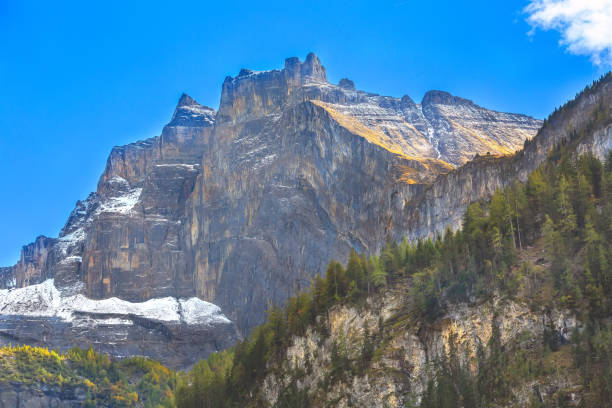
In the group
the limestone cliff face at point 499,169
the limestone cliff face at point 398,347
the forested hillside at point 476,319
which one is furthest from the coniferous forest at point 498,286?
the limestone cliff face at point 499,169

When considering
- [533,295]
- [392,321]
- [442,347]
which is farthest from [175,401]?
[533,295]

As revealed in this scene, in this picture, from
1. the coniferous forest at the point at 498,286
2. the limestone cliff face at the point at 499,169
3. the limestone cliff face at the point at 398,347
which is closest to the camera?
the coniferous forest at the point at 498,286

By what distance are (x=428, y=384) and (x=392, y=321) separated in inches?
709

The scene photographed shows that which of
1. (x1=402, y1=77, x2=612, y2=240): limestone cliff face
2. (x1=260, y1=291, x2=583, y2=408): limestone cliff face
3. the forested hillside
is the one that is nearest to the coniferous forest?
the forested hillside

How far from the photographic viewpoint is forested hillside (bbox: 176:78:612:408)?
293 ft

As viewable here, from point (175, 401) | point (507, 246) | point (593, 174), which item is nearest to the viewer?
point (507, 246)

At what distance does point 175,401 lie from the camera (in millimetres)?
149500

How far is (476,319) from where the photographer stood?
100875 millimetres

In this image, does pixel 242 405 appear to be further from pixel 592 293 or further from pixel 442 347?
pixel 592 293

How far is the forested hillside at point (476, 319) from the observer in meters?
89.4

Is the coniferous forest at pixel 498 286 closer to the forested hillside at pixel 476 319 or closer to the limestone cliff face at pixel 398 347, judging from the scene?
the forested hillside at pixel 476 319

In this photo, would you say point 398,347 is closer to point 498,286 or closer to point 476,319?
point 476,319

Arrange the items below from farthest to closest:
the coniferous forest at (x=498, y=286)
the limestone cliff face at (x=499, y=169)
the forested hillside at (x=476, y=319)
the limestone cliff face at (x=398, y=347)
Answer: the limestone cliff face at (x=499, y=169) < the limestone cliff face at (x=398, y=347) < the coniferous forest at (x=498, y=286) < the forested hillside at (x=476, y=319)

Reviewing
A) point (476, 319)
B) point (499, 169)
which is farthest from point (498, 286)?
point (499, 169)
